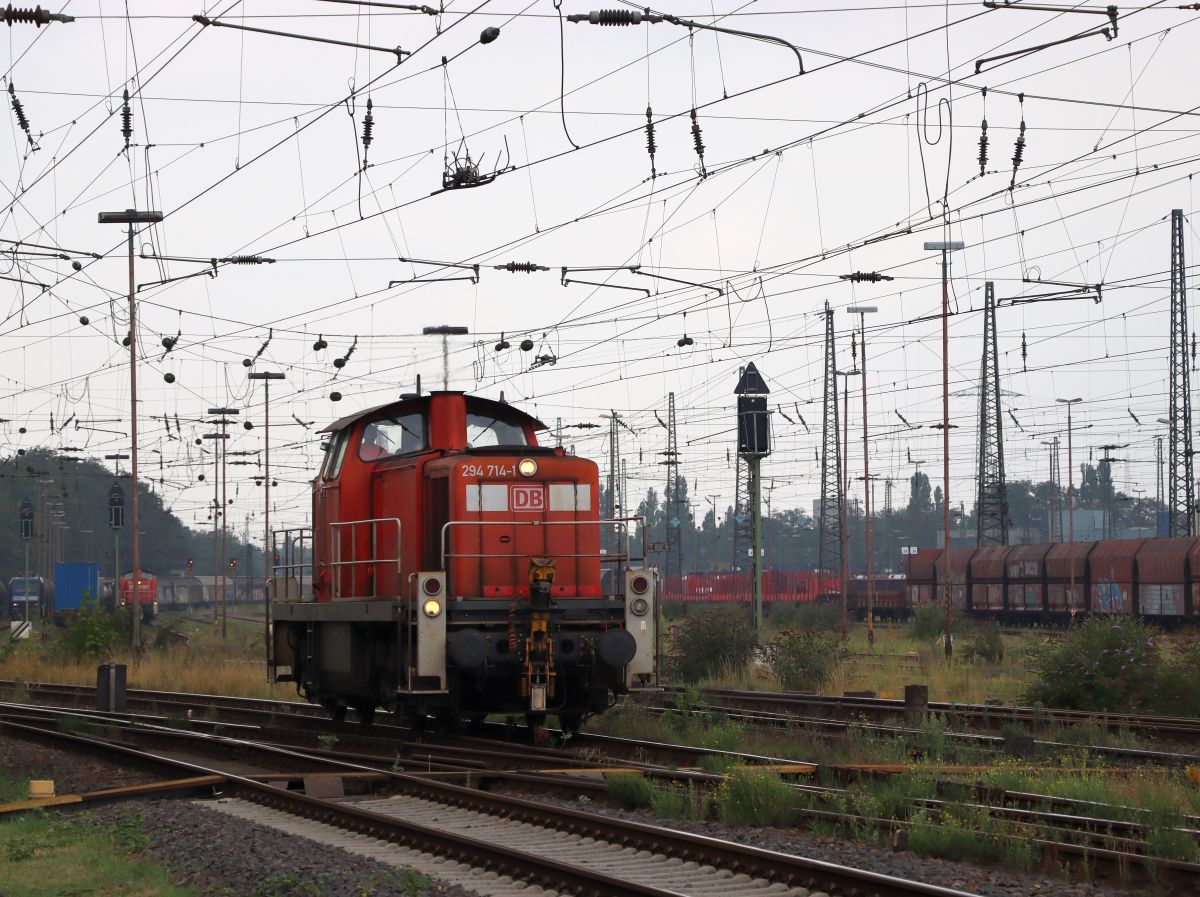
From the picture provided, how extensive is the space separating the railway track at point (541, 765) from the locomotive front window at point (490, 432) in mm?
3489

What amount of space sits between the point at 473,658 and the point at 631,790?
3.08m

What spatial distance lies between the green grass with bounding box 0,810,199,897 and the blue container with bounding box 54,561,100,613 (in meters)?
66.5

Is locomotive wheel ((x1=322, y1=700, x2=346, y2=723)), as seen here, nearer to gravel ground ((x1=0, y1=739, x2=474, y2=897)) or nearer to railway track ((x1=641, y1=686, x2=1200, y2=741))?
railway track ((x1=641, y1=686, x2=1200, y2=741))

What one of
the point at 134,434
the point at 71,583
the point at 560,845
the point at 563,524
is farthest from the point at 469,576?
the point at 71,583

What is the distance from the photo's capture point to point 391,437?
55.8ft

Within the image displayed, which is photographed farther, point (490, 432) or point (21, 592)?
point (21, 592)

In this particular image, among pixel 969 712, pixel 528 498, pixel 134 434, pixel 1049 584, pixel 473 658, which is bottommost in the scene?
pixel 969 712

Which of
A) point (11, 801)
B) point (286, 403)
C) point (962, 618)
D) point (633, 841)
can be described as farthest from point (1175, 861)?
point (286, 403)

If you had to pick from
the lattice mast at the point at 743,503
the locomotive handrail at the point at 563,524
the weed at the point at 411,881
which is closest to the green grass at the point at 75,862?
the weed at the point at 411,881

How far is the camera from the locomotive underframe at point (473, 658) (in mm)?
14266

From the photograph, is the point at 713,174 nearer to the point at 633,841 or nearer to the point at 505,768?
the point at 505,768

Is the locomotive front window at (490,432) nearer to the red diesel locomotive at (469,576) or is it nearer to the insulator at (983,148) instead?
the red diesel locomotive at (469,576)

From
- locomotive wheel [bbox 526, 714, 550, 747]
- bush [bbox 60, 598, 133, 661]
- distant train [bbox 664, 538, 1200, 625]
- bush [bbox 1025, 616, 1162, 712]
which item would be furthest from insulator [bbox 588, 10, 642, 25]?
distant train [bbox 664, 538, 1200, 625]

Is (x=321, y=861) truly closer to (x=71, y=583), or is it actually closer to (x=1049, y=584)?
(x=1049, y=584)
